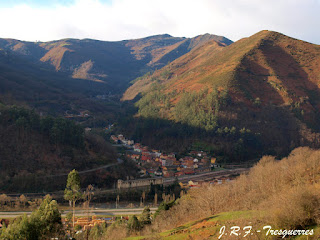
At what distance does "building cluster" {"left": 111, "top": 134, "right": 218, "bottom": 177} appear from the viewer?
4816cm

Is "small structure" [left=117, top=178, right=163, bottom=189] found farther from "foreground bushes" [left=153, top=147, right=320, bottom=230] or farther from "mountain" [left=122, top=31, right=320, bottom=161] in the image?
"mountain" [left=122, top=31, right=320, bottom=161]

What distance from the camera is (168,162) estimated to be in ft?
171

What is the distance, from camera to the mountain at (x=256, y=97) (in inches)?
2457

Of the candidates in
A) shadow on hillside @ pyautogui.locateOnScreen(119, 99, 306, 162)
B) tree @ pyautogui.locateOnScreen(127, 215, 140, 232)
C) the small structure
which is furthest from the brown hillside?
tree @ pyautogui.locateOnScreen(127, 215, 140, 232)

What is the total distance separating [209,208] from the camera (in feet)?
69.0

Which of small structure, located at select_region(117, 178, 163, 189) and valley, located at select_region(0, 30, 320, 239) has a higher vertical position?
valley, located at select_region(0, 30, 320, 239)

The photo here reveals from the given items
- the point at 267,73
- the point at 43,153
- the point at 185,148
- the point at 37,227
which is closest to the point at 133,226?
the point at 37,227

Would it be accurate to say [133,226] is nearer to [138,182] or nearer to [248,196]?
[248,196]

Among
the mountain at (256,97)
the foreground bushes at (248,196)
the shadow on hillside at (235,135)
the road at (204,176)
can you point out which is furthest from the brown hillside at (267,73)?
the foreground bushes at (248,196)

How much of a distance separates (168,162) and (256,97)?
30.1 meters

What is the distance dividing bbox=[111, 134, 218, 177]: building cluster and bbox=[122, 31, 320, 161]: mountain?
621 centimetres

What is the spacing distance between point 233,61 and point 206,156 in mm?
36441

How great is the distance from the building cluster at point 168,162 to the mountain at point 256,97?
20.4 feet

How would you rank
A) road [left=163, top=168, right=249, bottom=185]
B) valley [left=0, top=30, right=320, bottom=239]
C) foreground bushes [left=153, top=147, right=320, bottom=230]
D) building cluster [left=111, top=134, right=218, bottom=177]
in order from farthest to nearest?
building cluster [left=111, top=134, right=218, bottom=177] → road [left=163, top=168, right=249, bottom=185] → valley [left=0, top=30, right=320, bottom=239] → foreground bushes [left=153, top=147, right=320, bottom=230]
